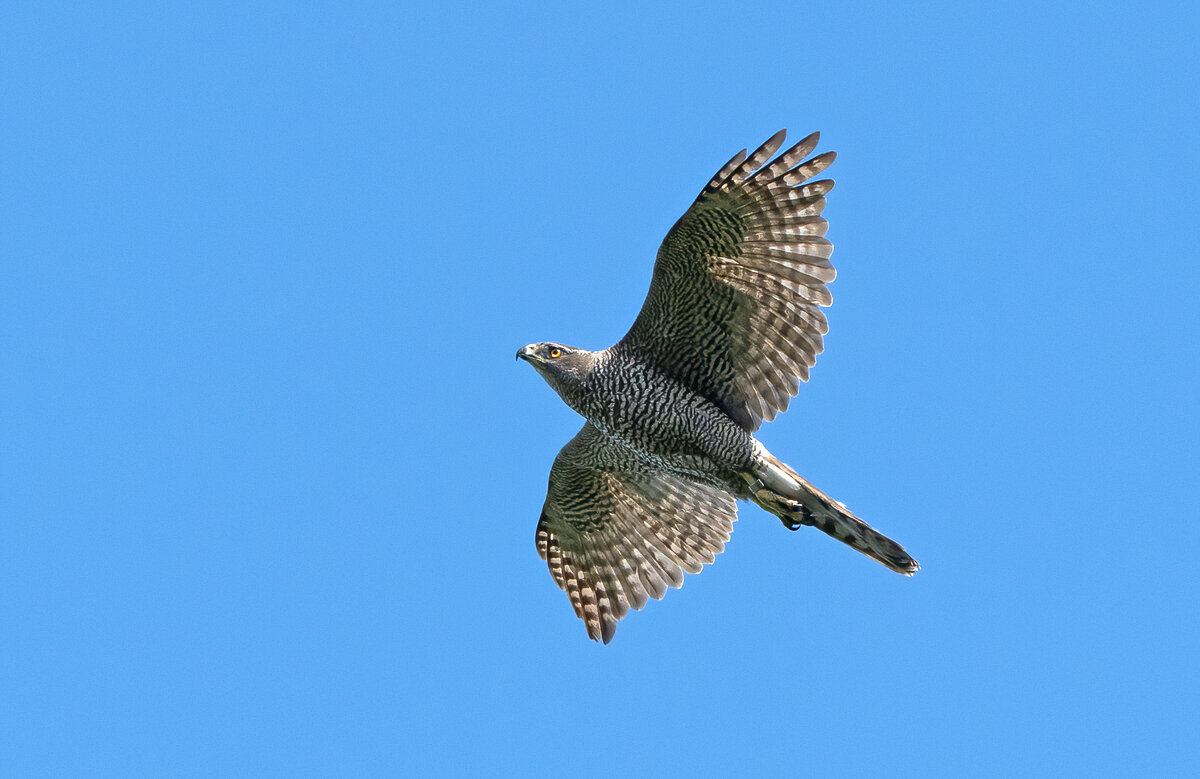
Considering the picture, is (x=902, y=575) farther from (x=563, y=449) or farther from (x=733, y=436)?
(x=563, y=449)

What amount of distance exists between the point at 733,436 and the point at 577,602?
123 inches

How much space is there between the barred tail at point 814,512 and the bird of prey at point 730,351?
1cm

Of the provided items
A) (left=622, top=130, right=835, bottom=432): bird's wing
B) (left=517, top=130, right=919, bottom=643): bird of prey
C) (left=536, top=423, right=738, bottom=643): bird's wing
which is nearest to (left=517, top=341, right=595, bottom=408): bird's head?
(left=517, top=130, right=919, bottom=643): bird of prey

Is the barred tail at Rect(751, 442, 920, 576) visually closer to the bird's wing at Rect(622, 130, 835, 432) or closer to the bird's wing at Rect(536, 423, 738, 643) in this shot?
the bird's wing at Rect(622, 130, 835, 432)

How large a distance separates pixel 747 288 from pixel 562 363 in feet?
6.14

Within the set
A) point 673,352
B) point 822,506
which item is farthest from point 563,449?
point 822,506

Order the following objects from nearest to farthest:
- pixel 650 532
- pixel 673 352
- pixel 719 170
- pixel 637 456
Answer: pixel 719 170 → pixel 673 352 → pixel 637 456 → pixel 650 532

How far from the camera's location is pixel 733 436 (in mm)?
12906

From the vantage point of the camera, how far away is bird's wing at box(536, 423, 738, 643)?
47.9ft

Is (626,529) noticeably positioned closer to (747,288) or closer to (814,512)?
(814,512)

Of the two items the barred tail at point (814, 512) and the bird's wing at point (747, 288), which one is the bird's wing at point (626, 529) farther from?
the bird's wing at point (747, 288)

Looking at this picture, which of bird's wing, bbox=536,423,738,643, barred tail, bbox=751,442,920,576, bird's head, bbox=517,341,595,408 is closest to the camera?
barred tail, bbox=751,442,920,576

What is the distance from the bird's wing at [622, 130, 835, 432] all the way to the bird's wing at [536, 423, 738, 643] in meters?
1.86

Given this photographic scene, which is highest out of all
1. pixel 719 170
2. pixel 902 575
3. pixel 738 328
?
pixel 719 170
